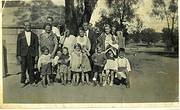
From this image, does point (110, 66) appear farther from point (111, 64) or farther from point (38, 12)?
point (38, 12)

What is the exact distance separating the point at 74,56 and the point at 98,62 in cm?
6

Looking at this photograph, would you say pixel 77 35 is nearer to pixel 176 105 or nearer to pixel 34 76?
pixel 34 76

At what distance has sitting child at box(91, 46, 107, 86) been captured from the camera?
799mm

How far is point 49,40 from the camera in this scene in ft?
2.61

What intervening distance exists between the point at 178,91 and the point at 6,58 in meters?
0.41

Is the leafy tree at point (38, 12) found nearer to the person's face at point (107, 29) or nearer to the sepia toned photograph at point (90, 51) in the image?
the sepia toned photograph at point (90, 51)

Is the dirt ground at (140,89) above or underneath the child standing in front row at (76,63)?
underneath

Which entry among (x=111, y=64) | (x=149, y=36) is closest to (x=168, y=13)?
(x=149, y=36)

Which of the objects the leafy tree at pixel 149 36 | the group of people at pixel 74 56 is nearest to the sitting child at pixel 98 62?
the group of people at pixel 74 56

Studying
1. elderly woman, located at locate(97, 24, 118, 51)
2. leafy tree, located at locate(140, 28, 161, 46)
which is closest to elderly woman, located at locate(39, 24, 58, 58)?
elderly woman, located at locate(97, 24, 118, 51)

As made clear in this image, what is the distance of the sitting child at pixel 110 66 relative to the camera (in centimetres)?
80

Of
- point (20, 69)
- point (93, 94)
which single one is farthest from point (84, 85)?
point (20, 69)

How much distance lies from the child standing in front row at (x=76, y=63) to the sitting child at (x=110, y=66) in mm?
64

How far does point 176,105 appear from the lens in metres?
0.80
